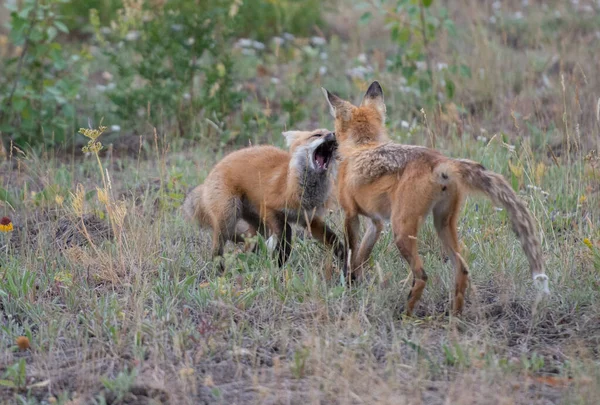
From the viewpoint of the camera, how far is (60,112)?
388 inches

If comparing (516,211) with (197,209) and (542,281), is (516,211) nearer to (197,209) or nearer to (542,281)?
(542,281)

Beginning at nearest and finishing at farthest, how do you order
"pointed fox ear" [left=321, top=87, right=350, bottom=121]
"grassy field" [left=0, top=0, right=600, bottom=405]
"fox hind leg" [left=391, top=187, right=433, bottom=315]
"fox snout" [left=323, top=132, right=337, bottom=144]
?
"grassy field" [left=0, top=0, right=600, bottom=405]
"fox hind leg" [left=391, top=187, right=433, bottom=315]
"fox snout" [left=323, top=132, right=337, bottom=144]
"pointed fox ear" [left=321, top=87, right=350, bottom=121]

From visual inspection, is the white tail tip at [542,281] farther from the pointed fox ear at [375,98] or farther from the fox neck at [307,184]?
the pointed fox ear at [375,98]

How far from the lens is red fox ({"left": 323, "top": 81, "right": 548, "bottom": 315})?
15.6ft

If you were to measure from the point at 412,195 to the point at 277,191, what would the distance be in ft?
4.92

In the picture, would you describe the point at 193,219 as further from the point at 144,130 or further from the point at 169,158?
the point at 144,130

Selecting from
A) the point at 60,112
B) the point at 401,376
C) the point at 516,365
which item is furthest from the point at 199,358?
the point at 60,112

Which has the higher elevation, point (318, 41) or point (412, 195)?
point (318, 41)

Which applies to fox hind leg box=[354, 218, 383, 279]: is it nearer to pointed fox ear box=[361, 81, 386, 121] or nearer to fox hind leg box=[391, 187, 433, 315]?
fox hind leg box=[391, 187, 433, 315]

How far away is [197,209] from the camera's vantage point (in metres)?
6.67

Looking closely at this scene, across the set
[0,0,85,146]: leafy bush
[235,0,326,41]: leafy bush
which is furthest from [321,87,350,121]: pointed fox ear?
[235,0,326,41]: leafy bush

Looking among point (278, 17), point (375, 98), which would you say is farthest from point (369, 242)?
point (278, 17)

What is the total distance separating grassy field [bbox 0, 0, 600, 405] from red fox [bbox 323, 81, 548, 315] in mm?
193

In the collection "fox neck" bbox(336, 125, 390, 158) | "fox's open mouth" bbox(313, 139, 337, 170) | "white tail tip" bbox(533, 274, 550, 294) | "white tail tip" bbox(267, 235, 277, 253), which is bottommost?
"white tail tip" bbox(267, 235, 277, 253)
